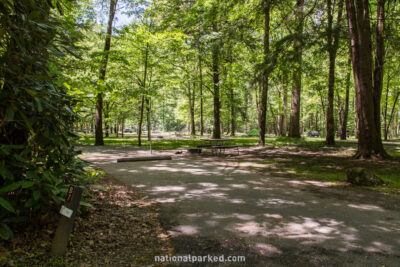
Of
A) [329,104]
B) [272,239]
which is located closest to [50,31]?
A: [272,239]

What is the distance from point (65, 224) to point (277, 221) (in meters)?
3.09

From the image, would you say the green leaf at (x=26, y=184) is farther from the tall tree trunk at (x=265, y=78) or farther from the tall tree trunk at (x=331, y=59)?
the tall tree trunk at (x=331, y=59)

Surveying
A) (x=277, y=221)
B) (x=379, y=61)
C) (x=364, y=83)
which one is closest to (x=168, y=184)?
(x=277, y=221)

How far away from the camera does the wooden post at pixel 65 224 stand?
8.96 feet

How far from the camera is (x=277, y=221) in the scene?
4066 millimetres

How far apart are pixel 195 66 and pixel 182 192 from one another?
67.9 feet

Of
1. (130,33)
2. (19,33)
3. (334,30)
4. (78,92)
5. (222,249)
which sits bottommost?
(222,249)

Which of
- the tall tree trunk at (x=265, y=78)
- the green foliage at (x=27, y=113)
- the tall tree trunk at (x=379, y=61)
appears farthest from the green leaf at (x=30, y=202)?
the tall tree trunk at (x=379, y=61)

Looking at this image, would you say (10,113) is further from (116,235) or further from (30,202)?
(116,235)

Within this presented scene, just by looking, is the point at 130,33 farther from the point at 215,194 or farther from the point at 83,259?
the point at 83,259

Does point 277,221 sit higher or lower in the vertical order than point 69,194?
lower

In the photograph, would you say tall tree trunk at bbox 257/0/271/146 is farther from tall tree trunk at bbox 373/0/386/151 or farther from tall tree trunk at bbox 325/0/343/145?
tall tree trunk at bbox 373/0/386/151

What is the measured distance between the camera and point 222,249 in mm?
3133

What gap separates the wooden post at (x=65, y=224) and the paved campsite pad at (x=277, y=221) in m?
1.29
